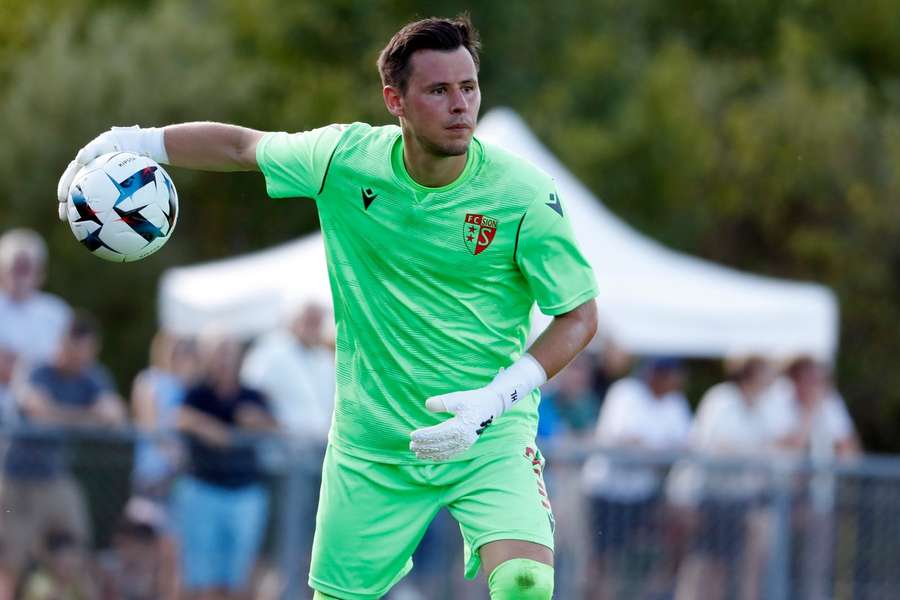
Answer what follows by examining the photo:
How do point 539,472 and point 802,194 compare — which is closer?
point 539,472

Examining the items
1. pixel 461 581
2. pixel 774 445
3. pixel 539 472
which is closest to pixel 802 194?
pixel 774 445

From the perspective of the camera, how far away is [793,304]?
13883mm

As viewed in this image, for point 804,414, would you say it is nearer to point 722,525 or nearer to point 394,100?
point 722,525

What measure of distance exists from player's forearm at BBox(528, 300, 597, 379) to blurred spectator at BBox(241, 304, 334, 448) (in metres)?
5.42

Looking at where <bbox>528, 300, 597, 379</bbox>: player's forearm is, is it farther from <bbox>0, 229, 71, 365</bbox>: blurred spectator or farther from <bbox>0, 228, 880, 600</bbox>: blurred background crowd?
<bbox>0, 229, 71, 365</bbox>: blurred spectator

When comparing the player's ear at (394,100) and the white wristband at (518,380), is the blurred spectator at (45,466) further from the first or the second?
the white wristband at (518,380)

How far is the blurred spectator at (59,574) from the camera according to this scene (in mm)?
9469

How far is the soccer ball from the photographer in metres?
5.77

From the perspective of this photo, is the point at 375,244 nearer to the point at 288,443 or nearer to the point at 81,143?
the point at 288,443

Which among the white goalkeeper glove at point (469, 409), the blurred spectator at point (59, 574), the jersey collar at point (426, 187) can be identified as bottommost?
the blurred spectator at point (59, 574)

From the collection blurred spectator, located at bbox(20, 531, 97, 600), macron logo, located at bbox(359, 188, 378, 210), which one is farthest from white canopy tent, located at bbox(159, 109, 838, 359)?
macron logo, located at bbox(359, 188, 378, 210)

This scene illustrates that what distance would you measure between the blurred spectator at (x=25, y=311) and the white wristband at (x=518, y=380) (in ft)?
18.9

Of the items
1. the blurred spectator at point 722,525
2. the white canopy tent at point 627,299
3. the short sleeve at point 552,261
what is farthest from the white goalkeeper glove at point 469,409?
the white canopy tent at point 627,299

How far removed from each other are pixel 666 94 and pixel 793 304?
13.4 meters
